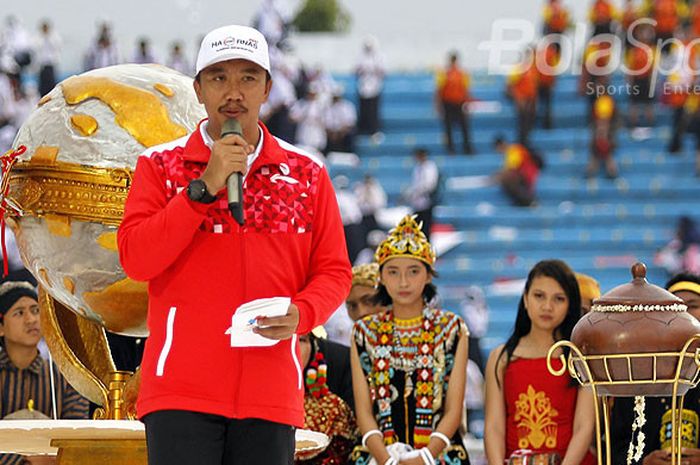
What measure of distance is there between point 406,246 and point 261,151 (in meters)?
2.63

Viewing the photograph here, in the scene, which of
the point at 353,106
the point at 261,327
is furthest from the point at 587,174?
the point at 261,327

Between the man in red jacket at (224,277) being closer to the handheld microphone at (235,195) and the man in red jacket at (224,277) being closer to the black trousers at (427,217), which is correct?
the handheld microphone at (235,195)

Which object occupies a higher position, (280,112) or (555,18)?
(555,18)

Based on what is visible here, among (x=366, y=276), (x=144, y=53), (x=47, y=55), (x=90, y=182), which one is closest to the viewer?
(x=90, y=182)

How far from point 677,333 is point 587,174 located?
55.7 feet

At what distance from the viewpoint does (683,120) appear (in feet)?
67.5

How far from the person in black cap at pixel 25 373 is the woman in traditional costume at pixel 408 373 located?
50.2 inches

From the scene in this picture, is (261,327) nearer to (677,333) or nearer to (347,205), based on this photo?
(677,333)

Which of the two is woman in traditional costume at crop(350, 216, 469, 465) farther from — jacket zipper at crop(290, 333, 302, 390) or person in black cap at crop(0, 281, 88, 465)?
jacket zipper at crop(290, 333, 302, 390)

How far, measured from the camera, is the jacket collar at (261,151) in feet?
12.1

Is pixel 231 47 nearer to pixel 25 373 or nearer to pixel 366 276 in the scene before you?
pixel 25 373

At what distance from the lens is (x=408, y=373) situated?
6117 millimetres

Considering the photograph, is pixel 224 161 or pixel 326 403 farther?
pixel 326 403

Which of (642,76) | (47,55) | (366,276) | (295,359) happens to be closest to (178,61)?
(47,55)
